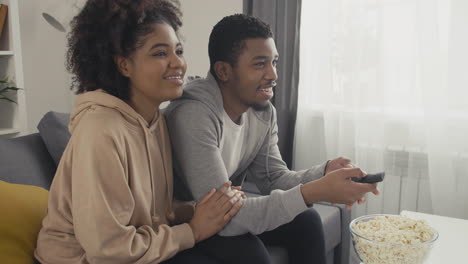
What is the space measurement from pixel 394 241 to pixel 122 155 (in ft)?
2.11

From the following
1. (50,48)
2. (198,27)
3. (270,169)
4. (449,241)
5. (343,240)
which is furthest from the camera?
(50,48)

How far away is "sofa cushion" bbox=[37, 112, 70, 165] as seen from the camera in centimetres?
152

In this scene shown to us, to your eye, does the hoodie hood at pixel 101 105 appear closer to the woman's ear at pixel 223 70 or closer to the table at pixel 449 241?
the woman's ear at pixel 223 70

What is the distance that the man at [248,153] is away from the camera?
1.17m

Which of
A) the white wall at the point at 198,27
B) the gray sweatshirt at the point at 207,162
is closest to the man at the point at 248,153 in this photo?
the gray sweatshirt at the point at 207,162

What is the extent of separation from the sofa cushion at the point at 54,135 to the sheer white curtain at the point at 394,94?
139 centimetres

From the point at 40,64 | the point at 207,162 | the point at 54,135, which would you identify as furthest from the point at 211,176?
the point at 40,64

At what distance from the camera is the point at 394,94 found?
222 cm

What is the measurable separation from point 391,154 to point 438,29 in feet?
2.10

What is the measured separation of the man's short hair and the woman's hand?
0.42 meters

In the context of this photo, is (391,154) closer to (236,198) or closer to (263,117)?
(263,117)

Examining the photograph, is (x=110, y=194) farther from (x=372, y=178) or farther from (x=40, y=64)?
(x=40, y=64)

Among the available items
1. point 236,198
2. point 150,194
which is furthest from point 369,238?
point 150,194

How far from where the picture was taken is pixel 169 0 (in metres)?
1.26
